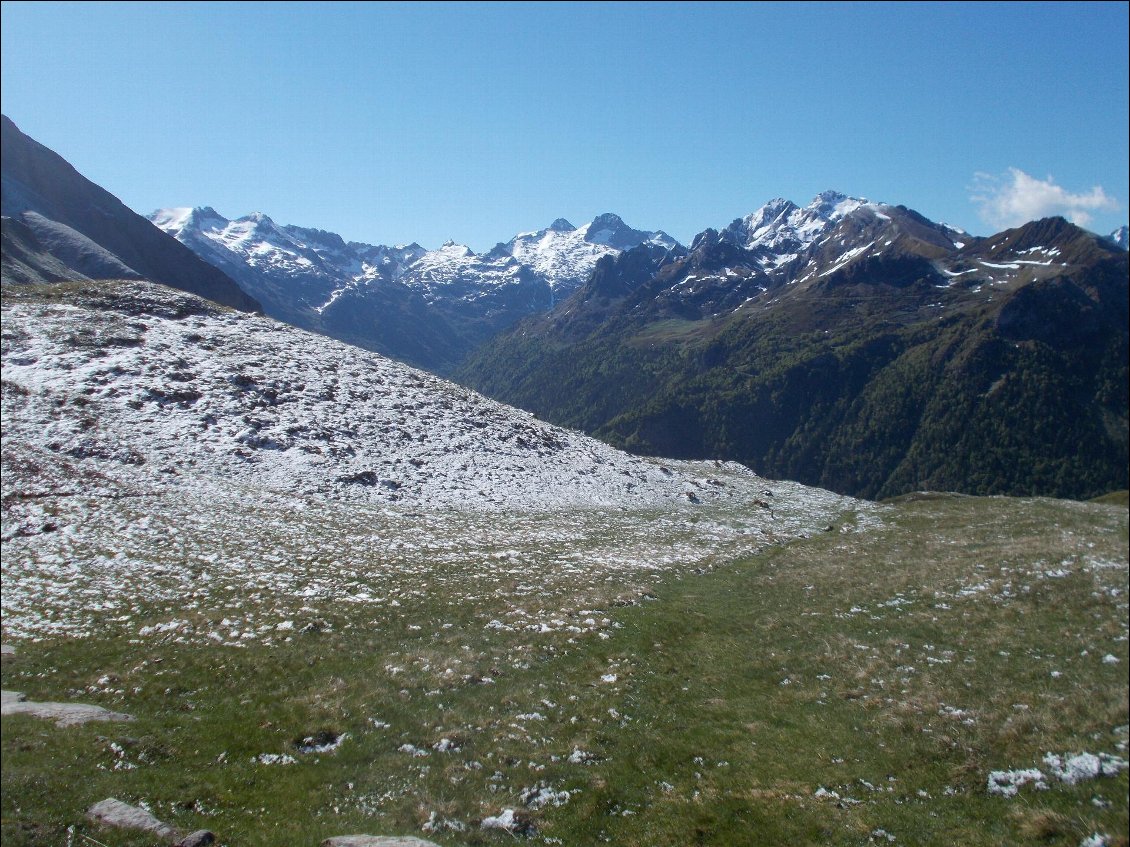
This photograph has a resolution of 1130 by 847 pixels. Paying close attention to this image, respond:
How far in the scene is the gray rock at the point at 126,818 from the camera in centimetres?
979

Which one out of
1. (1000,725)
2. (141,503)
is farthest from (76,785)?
(141,503)

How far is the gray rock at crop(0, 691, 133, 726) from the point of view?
41.9ft

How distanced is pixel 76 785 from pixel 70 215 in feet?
495

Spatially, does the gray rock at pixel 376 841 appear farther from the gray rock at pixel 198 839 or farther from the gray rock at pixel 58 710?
the gray rock at pixel 58 710

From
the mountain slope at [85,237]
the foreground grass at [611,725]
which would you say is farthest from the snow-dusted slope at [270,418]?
the foreground grass at [611,725]

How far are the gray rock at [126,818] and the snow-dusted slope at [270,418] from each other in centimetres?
3344

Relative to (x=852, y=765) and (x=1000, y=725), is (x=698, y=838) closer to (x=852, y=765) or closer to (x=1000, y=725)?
(x=852, y=765)

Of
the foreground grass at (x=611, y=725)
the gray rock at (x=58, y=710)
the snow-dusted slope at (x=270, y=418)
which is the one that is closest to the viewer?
the foreground grass at (x=611, y=725)

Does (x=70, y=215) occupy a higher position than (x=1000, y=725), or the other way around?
(x=70, y=215)

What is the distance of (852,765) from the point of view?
1387 centimetres

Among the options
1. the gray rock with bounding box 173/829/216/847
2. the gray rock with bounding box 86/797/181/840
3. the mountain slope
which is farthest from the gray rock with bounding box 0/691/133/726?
the mountain slope

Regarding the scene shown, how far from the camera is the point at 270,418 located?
168 feet

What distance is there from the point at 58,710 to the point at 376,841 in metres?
8.22

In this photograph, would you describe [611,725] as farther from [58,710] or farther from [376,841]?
[58,710]
